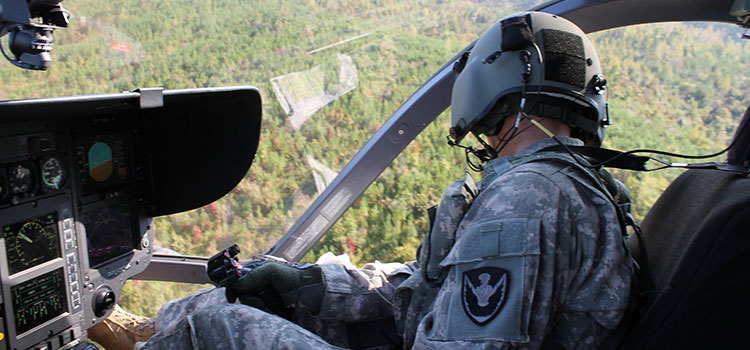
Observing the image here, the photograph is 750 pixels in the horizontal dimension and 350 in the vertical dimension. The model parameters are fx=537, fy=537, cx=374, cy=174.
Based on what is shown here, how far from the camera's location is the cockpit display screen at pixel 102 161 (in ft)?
5.58

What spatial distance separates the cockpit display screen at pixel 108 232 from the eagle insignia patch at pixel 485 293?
1278 millimetres

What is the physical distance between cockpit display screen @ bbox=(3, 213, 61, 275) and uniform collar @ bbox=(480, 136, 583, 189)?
1.26 metres

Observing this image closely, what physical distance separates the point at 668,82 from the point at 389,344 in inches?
81.3

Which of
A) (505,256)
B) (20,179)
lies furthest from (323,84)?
(505,256)

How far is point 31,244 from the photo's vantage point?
153 centimetres

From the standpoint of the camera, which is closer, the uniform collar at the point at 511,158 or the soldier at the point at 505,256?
the soldier at the point at 505,256

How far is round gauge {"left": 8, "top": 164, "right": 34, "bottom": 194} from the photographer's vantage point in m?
1.47

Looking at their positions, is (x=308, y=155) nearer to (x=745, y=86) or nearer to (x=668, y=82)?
(x=668, y=82)

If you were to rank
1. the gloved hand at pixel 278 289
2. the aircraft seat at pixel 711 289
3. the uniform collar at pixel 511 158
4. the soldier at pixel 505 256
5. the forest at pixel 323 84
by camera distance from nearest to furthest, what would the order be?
the aircraft seat at pixel 711 289 < the soldier at pixel 505 256 < the uniform collar at pixel 511 158 < the gloved hand at pixel 278 289 < the forest at pixel 323 84

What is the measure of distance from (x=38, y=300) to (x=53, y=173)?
1.22ft

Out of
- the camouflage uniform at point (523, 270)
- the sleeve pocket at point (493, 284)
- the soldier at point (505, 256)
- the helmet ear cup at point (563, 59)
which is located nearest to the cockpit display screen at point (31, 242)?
the soldier at point (505, 256)

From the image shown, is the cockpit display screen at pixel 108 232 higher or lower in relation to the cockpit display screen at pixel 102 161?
lower

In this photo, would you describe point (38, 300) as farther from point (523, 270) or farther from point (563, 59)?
point (563, 59)

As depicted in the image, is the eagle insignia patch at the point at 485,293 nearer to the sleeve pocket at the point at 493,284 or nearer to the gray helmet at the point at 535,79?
the sleeve pocket at the point at 493,284
